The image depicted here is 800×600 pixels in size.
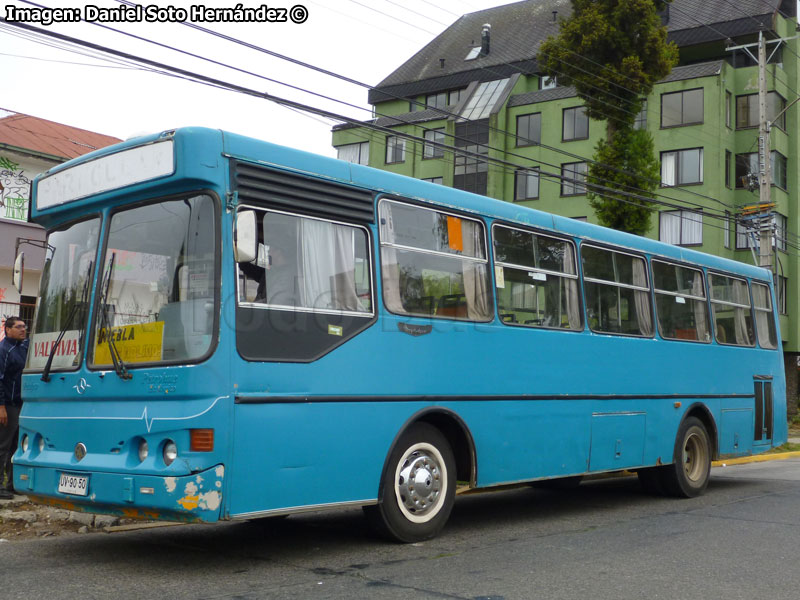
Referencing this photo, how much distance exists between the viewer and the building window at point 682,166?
4075cm

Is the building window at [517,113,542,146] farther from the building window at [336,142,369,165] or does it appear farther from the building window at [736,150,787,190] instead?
the building window at [336,142,369,165]

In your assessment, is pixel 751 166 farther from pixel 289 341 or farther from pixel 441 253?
pixel 289 341

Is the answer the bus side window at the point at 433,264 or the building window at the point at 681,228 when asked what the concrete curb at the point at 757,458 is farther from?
the building window at the point at 681,228

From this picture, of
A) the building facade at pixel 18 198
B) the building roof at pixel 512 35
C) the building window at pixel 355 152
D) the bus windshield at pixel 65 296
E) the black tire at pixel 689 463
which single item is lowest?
the black tire at pixel 689 463

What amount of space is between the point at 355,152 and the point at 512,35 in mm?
10948

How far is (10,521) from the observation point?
8.91m

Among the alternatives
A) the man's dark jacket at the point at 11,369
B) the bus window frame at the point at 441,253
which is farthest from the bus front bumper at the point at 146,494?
the man's dark jacket at the point at 11,369

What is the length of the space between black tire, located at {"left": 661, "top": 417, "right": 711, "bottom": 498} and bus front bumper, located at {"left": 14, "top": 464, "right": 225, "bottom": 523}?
23.5 ft

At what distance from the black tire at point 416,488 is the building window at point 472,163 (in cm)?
3956

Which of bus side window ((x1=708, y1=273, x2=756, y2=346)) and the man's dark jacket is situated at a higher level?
bus side window ((x1=708, y1=273, x2=756, y2=346))

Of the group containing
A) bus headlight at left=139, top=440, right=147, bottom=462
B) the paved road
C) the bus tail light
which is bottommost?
the paved road

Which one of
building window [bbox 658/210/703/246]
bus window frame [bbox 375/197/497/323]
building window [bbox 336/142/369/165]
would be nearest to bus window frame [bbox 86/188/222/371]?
bus window frame [bbox 375/197/497/323]

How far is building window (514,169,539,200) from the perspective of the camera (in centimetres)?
4641

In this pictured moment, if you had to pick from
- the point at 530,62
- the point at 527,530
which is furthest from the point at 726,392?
the point at 530,62
